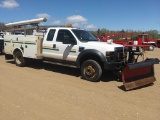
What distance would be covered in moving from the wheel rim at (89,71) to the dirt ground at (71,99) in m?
0.29

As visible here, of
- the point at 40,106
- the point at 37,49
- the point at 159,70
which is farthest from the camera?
the point at 159,70

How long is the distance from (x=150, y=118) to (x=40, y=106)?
2415 mm

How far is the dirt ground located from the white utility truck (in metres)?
0.54

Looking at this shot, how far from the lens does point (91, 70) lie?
8.43 metres

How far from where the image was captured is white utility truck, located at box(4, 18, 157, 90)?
27.1ft

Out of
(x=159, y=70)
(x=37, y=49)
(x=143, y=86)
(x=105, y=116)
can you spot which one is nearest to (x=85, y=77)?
(x=143, y=86)

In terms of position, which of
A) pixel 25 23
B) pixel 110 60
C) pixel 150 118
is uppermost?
pixel 25 23

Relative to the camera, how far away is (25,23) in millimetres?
11547

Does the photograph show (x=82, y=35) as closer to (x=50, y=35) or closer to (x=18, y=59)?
(x=50, y=35)

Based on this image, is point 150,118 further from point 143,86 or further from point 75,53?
point 75,53

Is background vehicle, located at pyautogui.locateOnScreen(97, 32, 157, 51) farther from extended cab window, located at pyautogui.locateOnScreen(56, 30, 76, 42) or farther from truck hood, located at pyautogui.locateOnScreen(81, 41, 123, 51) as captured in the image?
truck hood, located at pyautogui.locateOnScreen(81, 41, 123, 51)

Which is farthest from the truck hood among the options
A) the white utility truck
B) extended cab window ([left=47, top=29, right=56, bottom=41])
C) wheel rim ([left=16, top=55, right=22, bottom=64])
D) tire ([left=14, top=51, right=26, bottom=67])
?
wheel rim ([left=16, top=55, right=22, bottom=64])

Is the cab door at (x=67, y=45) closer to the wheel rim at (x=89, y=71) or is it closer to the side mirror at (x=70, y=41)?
the side mirror at (x=70, y=41)

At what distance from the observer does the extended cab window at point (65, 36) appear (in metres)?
9.22
